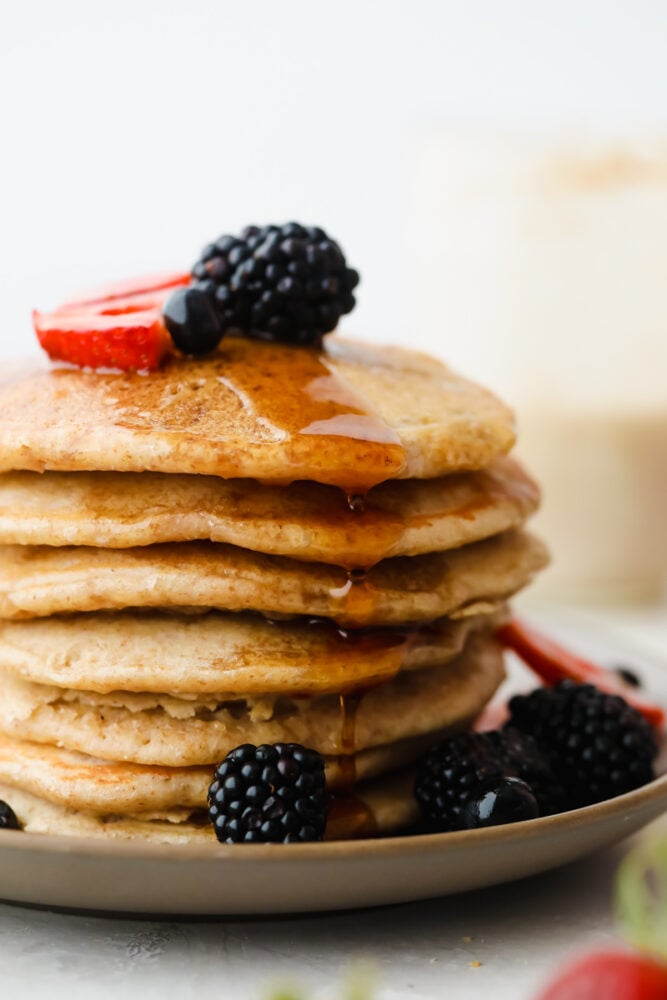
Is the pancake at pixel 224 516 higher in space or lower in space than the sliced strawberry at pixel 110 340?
lower

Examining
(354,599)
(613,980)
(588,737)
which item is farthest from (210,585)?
(613,980)

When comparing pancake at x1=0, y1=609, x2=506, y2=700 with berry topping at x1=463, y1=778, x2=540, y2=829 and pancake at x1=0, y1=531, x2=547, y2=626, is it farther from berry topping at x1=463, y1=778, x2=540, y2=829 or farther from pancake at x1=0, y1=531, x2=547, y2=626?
berry topping at x1=463, y1=778, x2=540, y2=829

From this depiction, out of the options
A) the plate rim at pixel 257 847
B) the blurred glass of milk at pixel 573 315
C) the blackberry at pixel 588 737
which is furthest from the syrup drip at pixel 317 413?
the blurred glass of milk at pixel 573 315

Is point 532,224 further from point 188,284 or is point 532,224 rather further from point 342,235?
point 188,284

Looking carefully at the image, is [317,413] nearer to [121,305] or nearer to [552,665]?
[121,305]

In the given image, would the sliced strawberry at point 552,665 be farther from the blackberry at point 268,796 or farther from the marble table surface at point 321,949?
the blackberry at point 268,796

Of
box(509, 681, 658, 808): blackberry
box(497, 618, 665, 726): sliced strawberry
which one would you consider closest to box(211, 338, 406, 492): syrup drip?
box(509, 681, 658, 808): blackberry
